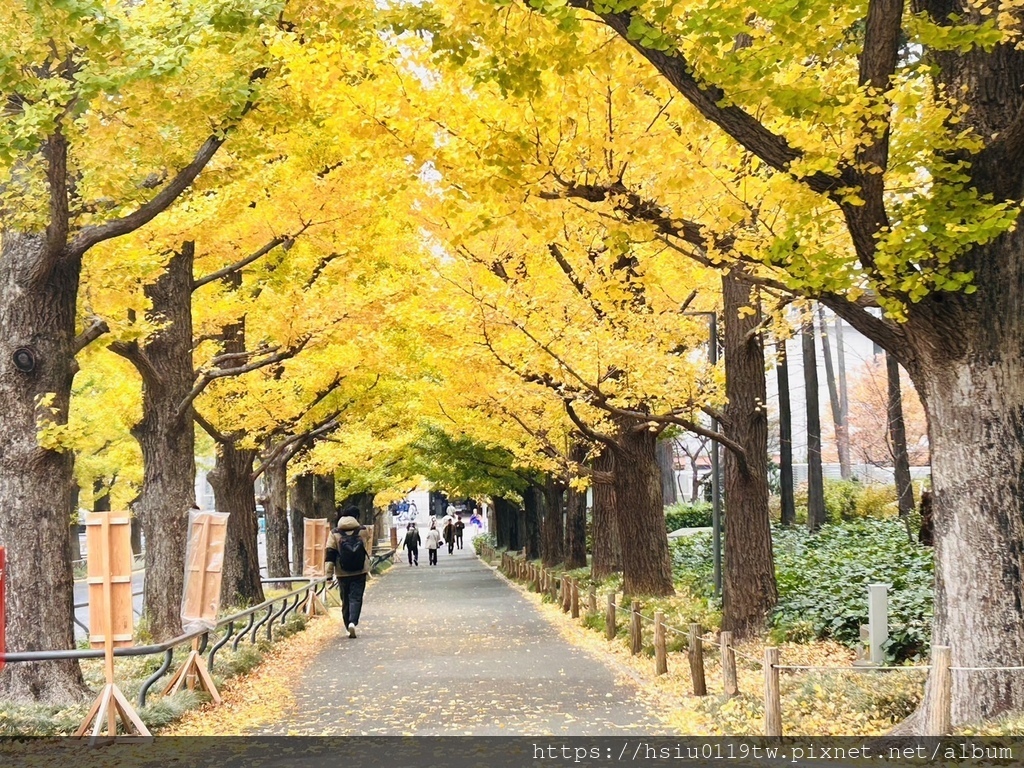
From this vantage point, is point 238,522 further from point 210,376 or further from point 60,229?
point 60,229

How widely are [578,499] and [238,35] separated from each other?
20.7m

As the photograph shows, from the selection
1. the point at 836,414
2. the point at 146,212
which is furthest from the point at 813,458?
the point at 146,212

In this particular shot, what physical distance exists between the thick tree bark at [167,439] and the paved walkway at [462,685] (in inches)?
82.8

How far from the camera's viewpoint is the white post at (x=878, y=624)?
1018cm

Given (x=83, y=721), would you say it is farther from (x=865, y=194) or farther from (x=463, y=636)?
(x=463, y=636)

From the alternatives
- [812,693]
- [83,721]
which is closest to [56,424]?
[83,721]

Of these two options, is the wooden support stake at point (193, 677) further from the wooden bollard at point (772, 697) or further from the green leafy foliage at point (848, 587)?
the green leafy foliage at point (848, 587)

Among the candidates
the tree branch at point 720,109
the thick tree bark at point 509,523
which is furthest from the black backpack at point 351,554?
the thick tree bark at point 509,523

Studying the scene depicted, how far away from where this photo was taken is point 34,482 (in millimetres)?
9633

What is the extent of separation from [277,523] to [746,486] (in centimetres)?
1768

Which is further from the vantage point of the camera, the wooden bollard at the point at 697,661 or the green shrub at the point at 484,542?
the green shrub at the point at 484,542

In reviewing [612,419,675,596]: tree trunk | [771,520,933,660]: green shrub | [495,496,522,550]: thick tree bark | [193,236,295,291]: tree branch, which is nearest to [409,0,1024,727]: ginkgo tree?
[771,520,933,660]: green shrub

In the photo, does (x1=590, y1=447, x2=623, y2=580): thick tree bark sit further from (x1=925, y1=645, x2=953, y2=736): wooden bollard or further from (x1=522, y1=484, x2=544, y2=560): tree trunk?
(x1=925, y1=645, x2=953, y2=736): wooden bollard

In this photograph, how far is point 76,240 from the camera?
32.2ft
